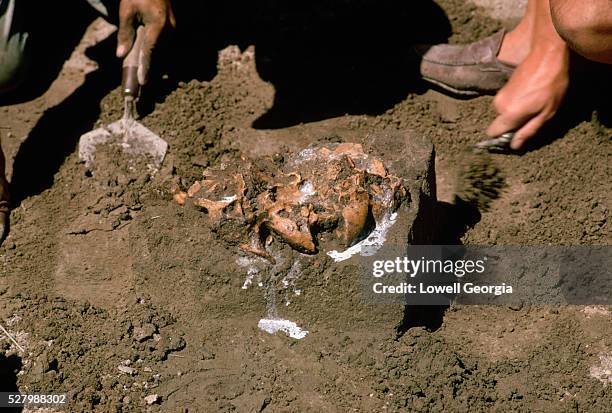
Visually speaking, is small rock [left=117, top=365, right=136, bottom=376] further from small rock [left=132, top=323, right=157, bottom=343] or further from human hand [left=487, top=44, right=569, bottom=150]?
human hand [left=487, top=44, right=569, bottom=150]

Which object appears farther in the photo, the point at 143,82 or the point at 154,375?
the point at 143,82

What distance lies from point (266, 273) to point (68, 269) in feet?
3.03

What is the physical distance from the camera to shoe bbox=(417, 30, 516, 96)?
3.54 m

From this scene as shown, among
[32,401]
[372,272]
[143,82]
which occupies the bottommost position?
[32,401]

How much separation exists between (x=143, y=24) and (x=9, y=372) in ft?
5.12

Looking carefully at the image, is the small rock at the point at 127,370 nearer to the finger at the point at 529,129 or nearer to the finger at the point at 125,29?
the finger at the point at 125,29

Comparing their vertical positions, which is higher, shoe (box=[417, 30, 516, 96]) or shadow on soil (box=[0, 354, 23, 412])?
shoe (box=[417, 30, 516, 96])

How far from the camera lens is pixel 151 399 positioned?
256 centimetres

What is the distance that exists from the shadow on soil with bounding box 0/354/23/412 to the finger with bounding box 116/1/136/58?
1.31m

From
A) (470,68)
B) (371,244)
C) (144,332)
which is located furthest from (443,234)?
(144,332)

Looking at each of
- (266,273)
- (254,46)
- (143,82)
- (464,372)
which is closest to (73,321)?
(266,273)

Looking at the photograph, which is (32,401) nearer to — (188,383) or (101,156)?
(188,383)

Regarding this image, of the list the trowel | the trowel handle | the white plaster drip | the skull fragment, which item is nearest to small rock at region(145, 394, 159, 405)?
the skull fragment

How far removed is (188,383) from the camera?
261 cm
